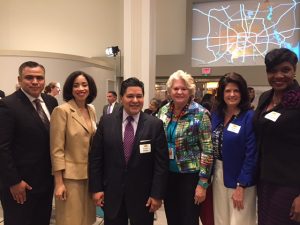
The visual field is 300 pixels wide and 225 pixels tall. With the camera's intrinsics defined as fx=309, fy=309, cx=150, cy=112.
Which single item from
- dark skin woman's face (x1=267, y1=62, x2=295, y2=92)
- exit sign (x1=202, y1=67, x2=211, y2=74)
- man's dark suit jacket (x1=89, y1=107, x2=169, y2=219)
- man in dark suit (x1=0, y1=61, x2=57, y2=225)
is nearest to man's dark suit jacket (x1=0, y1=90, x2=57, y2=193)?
Result: man in dark suit (x1=0, y1=61, x2=57, y2=225)

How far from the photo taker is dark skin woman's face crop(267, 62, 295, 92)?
2.00 m

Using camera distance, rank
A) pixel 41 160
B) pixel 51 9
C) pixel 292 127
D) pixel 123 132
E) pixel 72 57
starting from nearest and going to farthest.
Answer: pixel 292 127
pixel 123 132
pixel 41 160
pixel 72 57
pixel 51 9

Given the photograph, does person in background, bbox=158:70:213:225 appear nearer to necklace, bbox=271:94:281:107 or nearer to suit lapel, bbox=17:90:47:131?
necklace, bbox=271:94:281:107

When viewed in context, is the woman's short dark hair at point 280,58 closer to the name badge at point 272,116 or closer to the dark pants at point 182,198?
the name badge at point 272,116

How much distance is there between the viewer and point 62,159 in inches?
87.3

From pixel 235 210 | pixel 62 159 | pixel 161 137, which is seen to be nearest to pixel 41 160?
pixel 62 159

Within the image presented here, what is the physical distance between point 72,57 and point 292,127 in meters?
7.52

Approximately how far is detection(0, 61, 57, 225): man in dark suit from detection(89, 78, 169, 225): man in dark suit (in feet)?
1.37

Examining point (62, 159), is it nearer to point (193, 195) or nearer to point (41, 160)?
point (41, 160)

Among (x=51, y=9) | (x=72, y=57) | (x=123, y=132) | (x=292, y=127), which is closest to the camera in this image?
(x=292, y=127)

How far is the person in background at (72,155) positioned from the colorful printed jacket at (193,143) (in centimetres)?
68

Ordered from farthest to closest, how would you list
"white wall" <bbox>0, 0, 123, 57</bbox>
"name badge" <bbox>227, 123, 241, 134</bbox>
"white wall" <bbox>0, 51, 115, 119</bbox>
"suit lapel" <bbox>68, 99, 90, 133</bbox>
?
"white wall" <bbox>0, 0, 123, 57</bbox> → "white wall" <bbox>0, 51, 115, 119</bbox> → "suit lapel" <bbox>68, 99, 90, 133</bbox> → "name badge" <bbox>227, 123, 241, 134</bbox>

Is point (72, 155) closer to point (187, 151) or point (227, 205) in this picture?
point (187, 151)

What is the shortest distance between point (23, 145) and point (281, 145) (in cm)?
176
